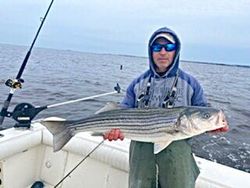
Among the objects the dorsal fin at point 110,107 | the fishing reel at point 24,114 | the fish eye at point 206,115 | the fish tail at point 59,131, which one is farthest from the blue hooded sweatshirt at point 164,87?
the fishing reel at point 24,114

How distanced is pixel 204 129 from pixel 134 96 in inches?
37.0

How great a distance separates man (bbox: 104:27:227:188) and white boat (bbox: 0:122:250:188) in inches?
32.8

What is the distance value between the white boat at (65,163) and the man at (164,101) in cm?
83

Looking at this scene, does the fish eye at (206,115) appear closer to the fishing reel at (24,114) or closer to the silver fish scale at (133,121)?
the silver fish scale at (133,121)

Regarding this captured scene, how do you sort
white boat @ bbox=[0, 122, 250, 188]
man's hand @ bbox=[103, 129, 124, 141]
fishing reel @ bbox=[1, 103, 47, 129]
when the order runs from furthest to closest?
fishing reel @ bbox=[1, 103, 47, 129] < white boat @ bbox=[0, 122, 250, 188] < man's hand @ bbox=[103, 129, 124, 141]

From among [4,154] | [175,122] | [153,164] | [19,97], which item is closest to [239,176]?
[153,164]

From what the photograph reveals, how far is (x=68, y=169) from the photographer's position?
4.80 metres

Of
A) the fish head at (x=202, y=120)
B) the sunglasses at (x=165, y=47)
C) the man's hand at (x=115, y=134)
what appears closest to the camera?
the fish head at (x=202, y=120)

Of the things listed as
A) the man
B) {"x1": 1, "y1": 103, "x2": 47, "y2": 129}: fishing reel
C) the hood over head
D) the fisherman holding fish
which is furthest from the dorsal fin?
{"x1": 1, "y1": 103, "x2": 47, "y2": 129}: fishing reel

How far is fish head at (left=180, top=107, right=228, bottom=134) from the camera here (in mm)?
2779

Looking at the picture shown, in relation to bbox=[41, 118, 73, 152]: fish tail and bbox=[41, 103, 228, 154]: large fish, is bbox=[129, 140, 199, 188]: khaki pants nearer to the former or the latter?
bbox=[41, 103, 228, 154]: large fish

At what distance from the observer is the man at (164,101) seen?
3.06m

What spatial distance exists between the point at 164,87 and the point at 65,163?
230cm

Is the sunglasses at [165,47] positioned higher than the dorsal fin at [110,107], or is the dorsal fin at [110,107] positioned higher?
the sunglasses at [165,47]
